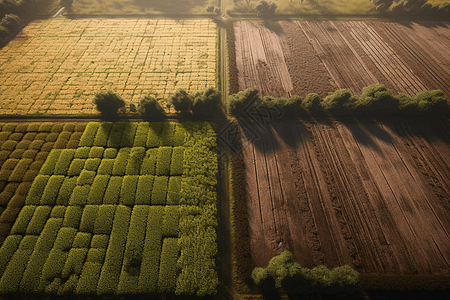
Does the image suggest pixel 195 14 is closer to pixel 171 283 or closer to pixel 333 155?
pixel 333 155

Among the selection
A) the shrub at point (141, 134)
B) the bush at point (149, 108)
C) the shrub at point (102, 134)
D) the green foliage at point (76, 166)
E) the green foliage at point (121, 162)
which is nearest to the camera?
the green foliage at point (76, 166)

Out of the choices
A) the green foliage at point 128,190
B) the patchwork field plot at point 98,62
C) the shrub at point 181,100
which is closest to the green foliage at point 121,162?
the green foliage at point 128,190

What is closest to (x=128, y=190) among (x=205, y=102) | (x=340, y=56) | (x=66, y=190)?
(x=66, y=190)

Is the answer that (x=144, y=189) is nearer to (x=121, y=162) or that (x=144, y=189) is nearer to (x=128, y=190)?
(x=128, y=190)

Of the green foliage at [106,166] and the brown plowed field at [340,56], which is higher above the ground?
the brown plowed field at [340,56]

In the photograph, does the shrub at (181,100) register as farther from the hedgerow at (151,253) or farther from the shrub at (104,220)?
the shrub at (104,220)

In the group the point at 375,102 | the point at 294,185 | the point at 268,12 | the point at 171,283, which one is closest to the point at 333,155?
the point at 294,185
